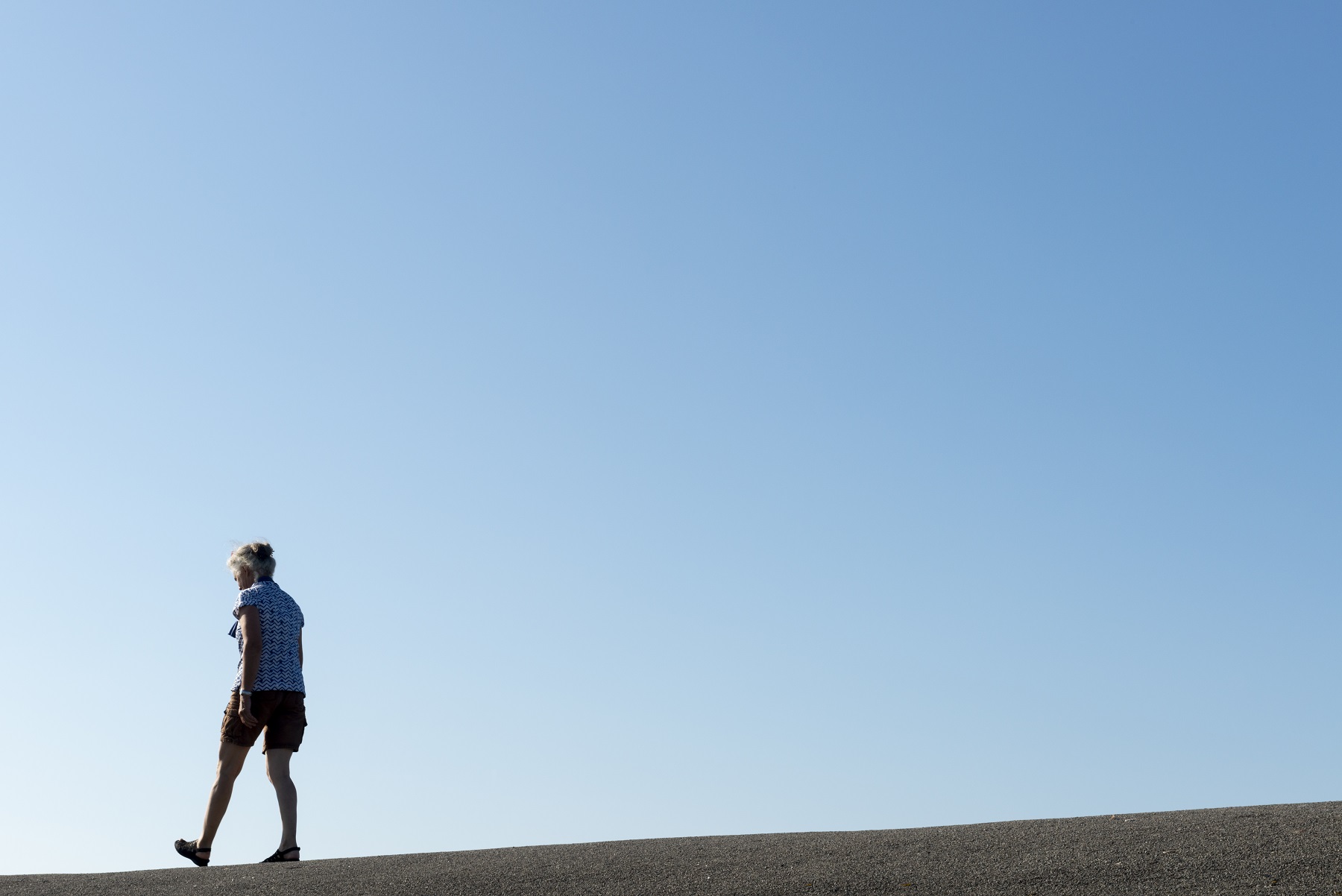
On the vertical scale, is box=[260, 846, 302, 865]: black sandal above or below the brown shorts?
below

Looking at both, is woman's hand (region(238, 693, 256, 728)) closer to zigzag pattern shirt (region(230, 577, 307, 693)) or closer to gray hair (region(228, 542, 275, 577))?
zigzag pattern shirt (region(230, 577, 307, 693))

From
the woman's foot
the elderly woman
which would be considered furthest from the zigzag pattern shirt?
the woman's foot

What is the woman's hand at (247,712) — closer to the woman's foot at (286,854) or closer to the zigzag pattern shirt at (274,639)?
the zigzag pattern shirt at (274,639)

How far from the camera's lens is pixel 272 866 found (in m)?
8.59

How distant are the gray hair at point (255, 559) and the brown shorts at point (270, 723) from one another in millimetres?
838

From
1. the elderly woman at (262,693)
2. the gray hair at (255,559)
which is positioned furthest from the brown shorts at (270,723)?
the gray hair at (255,559)

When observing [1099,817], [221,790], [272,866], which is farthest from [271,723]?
[1099,817]

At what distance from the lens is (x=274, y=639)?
9.75 m

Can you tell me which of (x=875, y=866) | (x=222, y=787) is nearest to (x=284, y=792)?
(x=222, y=787)

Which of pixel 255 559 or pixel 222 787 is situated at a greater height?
Result: pixel 255 559

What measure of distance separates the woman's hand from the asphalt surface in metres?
1.12

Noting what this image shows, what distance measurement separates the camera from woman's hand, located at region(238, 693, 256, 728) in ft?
31.2

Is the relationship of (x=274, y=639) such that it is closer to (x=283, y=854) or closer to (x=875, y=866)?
(x=283, y=854)

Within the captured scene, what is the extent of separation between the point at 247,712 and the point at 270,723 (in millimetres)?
201
